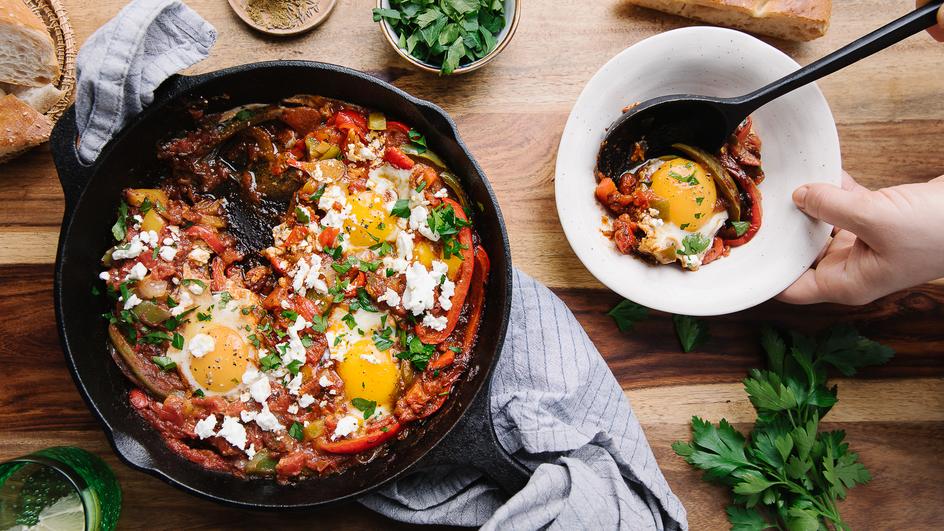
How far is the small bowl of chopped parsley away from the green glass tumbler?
2576 mm

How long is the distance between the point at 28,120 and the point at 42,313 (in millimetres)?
971

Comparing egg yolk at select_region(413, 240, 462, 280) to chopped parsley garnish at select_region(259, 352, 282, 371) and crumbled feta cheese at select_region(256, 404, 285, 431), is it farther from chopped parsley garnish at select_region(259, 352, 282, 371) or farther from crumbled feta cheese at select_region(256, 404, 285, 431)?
crumbled feta cheese at select_region(256, 404, 285, 431)

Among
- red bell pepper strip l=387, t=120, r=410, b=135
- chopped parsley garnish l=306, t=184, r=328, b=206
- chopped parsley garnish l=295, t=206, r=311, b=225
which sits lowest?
chopped parsley garnish l=295, t=206, r=311, b=225

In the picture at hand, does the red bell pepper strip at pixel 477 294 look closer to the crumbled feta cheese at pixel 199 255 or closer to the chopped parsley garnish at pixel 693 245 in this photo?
the chopped parsley garnish at pixel 693 245

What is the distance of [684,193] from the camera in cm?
326

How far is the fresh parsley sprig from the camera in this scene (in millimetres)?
3346

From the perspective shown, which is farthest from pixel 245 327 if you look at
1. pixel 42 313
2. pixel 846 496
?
pixel 846 496

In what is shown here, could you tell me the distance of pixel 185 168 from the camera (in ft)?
10.7

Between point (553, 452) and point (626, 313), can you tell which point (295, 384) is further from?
point (626, 313)

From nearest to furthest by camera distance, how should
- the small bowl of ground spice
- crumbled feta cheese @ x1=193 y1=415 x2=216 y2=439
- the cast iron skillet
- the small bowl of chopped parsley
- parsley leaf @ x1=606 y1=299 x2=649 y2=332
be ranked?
1. the cast iron skillet
2. crumbled feta cheese @ x1=193 y1=415 x2=216 y2=439
3. the small bowl of chopped parsley
4. the small bowl of ground spice
5. parsley leaf @ x1=606 y1=299 x2=649 y2=332

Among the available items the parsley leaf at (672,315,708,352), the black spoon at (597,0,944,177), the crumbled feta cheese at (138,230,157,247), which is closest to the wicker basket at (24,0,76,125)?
the crumbled feta cheese at (138,230,157,247)

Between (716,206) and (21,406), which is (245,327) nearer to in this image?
(21,406)

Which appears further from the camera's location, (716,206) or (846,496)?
(846,496)

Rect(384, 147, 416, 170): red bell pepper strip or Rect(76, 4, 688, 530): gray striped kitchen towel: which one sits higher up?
Rect(384, 147, 416, 170): red bell pepper strip
